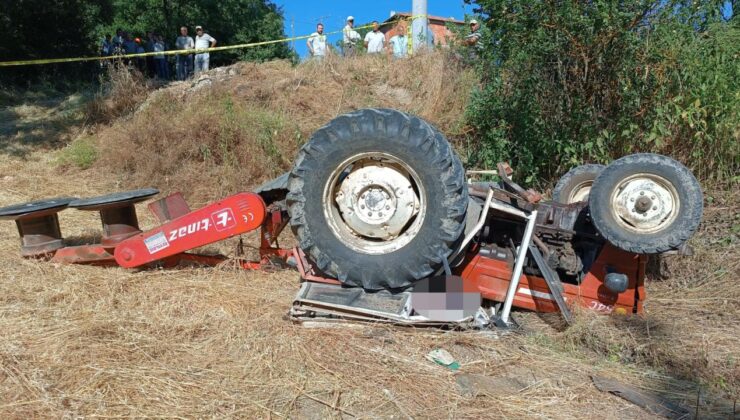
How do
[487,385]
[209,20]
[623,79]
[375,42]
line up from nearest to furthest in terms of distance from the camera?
[487,385] → [623,79] → [375,42] → [209,20]

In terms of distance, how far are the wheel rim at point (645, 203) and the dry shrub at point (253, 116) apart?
4071 millimetres

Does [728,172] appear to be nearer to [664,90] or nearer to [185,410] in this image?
[664,90]

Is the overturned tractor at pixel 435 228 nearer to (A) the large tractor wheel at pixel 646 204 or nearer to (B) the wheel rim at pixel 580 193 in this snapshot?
(A) the large tractor wheel at pixel 646 204

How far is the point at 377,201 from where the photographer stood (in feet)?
11.7

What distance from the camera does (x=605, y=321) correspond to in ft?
11.8

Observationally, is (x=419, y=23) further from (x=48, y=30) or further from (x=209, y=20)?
(x=209, y=20)

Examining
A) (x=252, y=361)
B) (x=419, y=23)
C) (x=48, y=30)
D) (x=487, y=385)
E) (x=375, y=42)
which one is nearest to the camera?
(x=487, y=385)

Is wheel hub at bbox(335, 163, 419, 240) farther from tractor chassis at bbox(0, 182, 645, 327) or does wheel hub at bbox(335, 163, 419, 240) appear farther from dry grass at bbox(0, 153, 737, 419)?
dry grass at bbox(0, 153, 737, 419)

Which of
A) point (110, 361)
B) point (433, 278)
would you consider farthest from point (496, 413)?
point (110, 361)

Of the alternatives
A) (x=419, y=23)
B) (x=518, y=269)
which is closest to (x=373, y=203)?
(x=518, y=269)

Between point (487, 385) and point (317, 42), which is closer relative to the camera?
point (487, 385)

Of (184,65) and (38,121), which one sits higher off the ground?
(184,65)

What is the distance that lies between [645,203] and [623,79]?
8.73 ft

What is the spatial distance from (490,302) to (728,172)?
11.7 feet
